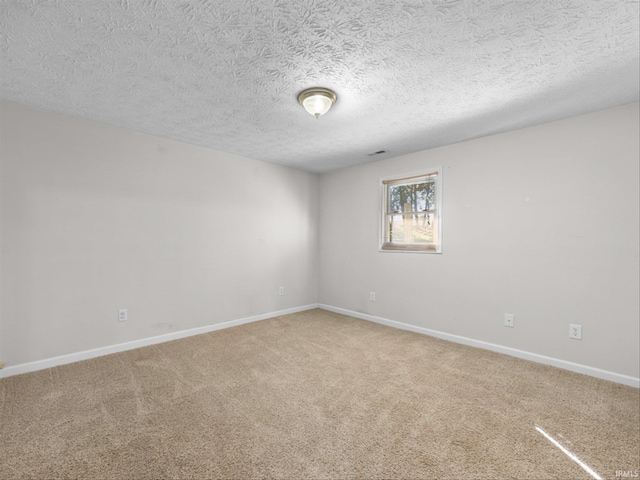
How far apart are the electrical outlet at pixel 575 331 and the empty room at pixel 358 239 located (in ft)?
0.06

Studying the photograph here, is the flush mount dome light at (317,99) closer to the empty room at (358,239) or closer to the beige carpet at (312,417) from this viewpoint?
the empty room at (358,239)

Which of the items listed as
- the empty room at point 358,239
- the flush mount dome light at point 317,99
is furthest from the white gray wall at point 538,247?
the flush mount dome light at point 317,99

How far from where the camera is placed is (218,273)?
12.6ft

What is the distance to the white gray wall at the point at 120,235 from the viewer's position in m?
2.56

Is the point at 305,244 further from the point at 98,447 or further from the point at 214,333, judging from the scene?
the point at 98,447

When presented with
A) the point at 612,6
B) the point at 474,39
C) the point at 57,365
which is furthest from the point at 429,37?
the point at 57,365

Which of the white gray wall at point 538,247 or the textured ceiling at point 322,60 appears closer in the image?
the textured ceiling at point 322,60

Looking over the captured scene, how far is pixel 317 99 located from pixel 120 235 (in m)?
2.42

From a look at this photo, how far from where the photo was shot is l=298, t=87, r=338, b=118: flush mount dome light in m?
2.21

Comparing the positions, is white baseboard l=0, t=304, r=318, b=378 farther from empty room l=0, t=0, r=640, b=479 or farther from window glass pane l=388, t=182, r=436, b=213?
window glass pane l=388, t=182, r=436, b=213

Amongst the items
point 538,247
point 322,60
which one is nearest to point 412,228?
point 538,247

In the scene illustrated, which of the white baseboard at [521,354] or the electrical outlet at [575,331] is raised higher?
the electrical outlet at [575,331]

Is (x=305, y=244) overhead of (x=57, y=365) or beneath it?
overhead

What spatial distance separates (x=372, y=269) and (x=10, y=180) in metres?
3.92
